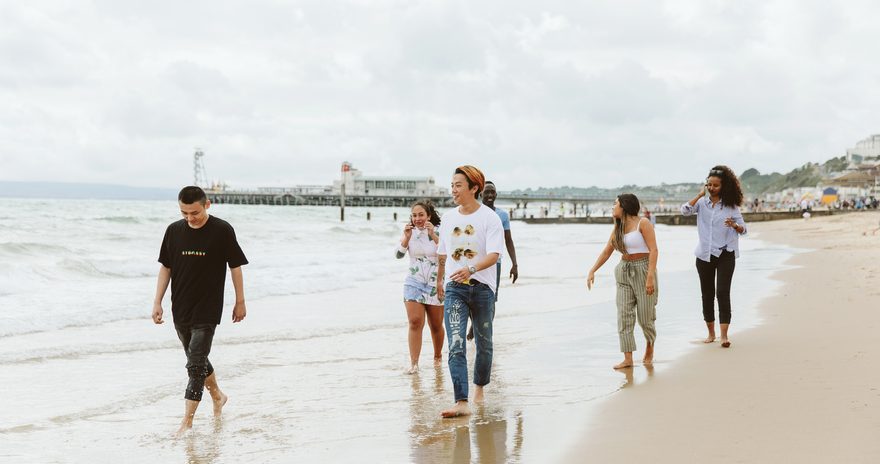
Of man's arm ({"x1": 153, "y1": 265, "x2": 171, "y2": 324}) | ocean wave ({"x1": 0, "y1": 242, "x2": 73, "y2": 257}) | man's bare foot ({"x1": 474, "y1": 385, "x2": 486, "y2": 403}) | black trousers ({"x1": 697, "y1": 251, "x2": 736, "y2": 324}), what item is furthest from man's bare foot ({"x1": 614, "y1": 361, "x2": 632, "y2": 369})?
ocean wave ({"x1": 0, "y1": 242, "x2": 73, "y2": 257})

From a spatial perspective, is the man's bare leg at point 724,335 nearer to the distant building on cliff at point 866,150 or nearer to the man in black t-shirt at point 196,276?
the man in black t-shirt at point 196,276

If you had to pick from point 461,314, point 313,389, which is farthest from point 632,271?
point 313,389

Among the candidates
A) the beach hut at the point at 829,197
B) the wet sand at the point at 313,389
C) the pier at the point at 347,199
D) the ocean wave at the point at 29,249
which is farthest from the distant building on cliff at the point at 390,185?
the wet sand at the point at 313,389

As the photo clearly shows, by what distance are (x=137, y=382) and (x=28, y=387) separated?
0.78 metres

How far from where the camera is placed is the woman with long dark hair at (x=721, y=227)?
24.2ft

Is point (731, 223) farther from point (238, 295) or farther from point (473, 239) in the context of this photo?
point (238, 295)

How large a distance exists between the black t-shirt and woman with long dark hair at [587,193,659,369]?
2992mm

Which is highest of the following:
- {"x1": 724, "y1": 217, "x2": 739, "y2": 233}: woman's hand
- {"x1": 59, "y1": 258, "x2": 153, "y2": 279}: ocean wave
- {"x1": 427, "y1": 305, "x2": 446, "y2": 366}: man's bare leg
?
{"x1": 724, "y1": 217, "x2": 739, "y2": 233}: woman's hand

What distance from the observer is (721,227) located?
24.2 ft

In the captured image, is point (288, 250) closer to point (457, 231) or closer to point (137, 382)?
point (137, 382)

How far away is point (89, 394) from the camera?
606 cm

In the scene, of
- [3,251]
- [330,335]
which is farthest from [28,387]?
[3,251]

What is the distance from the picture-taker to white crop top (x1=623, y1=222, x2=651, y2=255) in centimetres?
656

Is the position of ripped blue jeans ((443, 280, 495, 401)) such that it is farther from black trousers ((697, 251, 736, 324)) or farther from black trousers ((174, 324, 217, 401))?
black trousers ((697, 251, 736, 324))
